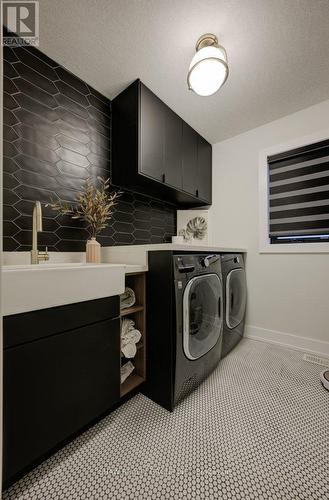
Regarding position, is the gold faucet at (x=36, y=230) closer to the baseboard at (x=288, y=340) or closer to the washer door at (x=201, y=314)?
the washer door at (x=201, y=314)

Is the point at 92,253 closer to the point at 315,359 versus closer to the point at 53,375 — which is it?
the point at 53,375

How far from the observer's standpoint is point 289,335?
1890mm

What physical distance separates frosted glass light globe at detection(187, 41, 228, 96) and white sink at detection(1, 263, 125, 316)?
1.29 m

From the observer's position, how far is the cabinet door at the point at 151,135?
5.16 feet

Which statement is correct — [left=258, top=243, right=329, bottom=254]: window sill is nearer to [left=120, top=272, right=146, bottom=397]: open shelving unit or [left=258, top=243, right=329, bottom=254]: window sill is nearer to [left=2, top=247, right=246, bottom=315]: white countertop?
[left=2, top=247, right=246, bottom=315]: white countertop

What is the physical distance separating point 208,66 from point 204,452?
2.06 meters

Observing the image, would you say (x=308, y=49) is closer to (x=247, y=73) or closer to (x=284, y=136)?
(x=247, y=73)

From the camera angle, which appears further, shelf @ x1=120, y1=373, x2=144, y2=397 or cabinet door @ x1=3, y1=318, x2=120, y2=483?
shelf @ x1=120, y1=373, x2=144, y2=397

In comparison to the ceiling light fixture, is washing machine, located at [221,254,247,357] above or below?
below

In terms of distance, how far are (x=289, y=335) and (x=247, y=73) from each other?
2.26 meters

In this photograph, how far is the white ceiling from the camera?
3.64 ft

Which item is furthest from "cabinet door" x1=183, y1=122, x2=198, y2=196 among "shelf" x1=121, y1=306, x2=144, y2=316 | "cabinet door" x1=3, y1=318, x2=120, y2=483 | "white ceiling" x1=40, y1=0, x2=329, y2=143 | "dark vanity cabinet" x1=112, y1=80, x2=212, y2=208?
"cabinet door" x1=3, y1=318, x2=120, y2=483

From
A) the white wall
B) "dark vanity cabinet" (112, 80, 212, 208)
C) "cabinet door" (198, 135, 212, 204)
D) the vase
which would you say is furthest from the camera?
"cabinet door" (198, 135, 212, 204)

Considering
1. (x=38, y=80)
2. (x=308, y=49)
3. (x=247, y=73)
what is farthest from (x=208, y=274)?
(x=38, y=80)
